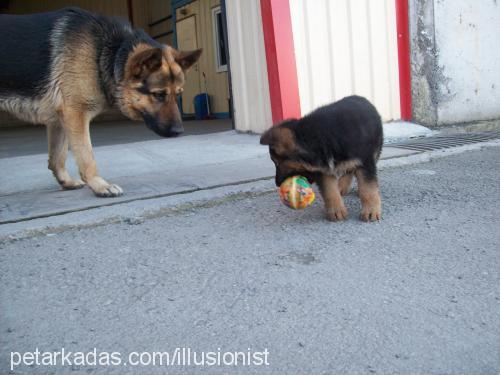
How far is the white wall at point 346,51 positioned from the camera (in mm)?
6164

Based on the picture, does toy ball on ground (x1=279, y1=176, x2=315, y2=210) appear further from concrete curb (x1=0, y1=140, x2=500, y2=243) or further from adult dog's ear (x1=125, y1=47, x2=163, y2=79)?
adult dog's ear (x1=125, y1=47, x2=163, y2=79)

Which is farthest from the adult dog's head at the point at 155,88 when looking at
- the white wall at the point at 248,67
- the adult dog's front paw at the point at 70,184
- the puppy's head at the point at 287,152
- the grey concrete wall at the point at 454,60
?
the grey concrete wall at the point at 454,60

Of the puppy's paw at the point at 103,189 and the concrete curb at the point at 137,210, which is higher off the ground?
the puppy's paw at the point at 103,189

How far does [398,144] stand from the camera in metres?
5.89

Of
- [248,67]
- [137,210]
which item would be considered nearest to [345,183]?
[137,210]

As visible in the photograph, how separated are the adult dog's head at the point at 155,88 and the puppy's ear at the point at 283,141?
1.11 metres

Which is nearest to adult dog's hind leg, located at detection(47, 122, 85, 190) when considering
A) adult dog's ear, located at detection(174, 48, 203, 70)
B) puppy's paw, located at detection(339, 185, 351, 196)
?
adult dog's ear, located at detection(174, 48, 203, 70)

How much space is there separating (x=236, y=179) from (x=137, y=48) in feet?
4.53

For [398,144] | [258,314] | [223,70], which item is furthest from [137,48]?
[223,70]

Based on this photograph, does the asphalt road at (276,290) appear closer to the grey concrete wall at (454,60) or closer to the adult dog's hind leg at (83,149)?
the adult dog's hind leg at (83,149)

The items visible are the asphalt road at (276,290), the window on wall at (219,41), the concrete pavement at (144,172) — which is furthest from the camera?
the window on wall at (219,41)

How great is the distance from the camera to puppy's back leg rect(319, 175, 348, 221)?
3311 mm

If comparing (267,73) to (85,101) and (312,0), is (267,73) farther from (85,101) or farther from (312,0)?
(85,101)

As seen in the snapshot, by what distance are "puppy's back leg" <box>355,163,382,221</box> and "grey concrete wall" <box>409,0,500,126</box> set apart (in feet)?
12.8
